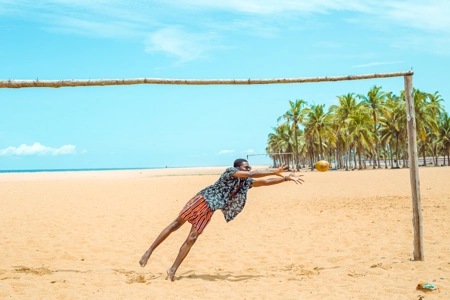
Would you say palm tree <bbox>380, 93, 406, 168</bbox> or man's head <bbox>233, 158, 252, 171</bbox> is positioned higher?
palm tree <bbox>380, 93, 406, 168</bbox>

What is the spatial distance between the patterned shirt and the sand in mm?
896

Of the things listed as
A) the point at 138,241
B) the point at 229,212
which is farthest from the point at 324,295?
the point at 138,241

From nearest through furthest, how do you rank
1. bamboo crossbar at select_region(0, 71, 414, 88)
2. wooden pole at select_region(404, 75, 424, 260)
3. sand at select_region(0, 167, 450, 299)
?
sand at select_region(0, 167, 450, 299)
bamboo crossbar at select_region(0, 71, 414, 88)
wooden pole at select_region(404, 75, 424, 260)

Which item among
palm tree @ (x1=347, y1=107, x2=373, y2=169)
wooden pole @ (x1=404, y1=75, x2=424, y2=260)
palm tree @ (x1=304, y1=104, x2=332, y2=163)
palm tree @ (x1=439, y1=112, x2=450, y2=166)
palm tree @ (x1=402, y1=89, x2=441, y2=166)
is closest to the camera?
wooden pole @ (x1=404, y1=75, x2=424, y2=260)

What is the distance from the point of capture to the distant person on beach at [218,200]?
5109 millimetres

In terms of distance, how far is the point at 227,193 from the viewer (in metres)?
5.23

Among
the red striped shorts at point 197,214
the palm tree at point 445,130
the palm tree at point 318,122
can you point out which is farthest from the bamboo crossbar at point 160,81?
the palm tree at point 445,130

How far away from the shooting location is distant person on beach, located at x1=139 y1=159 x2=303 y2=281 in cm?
511

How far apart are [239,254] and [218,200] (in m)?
1.93

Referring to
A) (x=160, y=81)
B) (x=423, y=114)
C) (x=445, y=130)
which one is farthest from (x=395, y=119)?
(x=160, y=81)

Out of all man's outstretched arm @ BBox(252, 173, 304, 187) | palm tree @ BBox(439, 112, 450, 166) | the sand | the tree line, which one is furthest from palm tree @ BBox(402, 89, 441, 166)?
man's outstretched arm @ BBox(252, 173, 304, 187)

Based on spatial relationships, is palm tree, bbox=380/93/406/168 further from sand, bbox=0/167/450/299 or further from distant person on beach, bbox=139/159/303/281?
distant person on beach, bbox=139/159/303/281

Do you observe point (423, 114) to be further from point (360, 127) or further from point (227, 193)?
point (227, 193)

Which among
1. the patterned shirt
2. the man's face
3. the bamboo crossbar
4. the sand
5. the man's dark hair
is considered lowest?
the sand
